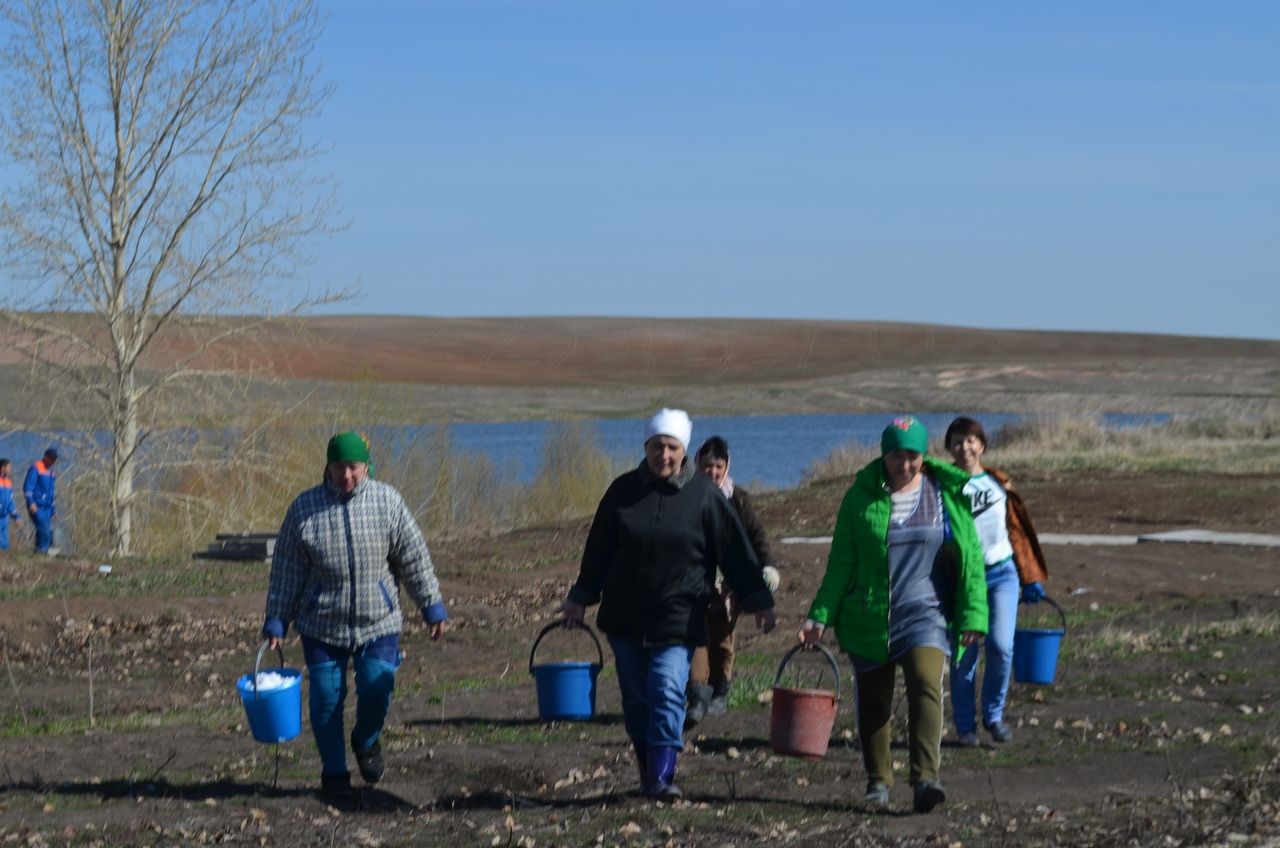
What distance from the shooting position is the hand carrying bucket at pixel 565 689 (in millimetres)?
9672

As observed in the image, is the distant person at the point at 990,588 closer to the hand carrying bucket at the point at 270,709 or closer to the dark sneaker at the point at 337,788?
the dark sneaker at the point at 337,788

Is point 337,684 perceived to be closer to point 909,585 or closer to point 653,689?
point 653,689

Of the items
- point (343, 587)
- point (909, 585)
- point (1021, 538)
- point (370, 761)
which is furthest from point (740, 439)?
point (909, 585)

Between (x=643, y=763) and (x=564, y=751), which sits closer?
(x=643, y=763)

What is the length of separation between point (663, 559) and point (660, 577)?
79 mm

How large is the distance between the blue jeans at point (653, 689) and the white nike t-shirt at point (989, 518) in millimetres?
2087

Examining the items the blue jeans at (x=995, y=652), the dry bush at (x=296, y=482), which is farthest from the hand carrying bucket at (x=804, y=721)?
the dry bush at (x=296, y=482)

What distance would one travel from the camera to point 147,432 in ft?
88.9

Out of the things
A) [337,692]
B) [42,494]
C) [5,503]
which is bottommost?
[5,503]

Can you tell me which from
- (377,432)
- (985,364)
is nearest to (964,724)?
(377,432)

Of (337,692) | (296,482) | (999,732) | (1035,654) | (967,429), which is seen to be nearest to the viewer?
(337,692)

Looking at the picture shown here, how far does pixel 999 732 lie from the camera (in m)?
9.26

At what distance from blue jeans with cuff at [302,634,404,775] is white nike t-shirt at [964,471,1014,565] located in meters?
3.09

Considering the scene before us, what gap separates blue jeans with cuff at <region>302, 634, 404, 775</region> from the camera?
7930 mm
